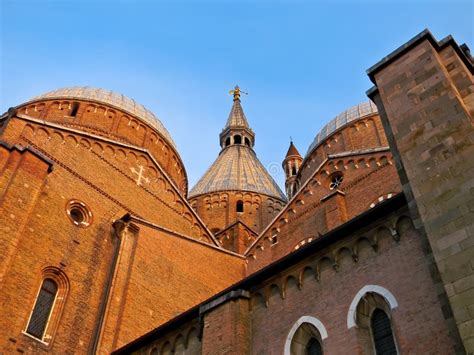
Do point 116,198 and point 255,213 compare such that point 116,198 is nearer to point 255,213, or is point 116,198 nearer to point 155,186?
point 155,186

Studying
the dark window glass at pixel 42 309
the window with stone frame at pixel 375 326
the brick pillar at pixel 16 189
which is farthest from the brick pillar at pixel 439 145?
the dark window glass at pixel 42 309

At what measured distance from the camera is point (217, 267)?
19.4 metres

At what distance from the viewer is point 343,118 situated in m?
28.7

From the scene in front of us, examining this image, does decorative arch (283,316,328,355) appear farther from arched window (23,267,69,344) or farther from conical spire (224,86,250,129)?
conical spire (224,86,250,129)

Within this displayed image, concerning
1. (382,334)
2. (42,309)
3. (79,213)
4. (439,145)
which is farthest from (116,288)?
(439,145)

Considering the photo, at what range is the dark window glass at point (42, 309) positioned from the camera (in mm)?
13695

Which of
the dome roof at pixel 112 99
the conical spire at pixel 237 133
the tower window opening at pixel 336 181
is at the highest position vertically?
the conical spire at pixel 237 133

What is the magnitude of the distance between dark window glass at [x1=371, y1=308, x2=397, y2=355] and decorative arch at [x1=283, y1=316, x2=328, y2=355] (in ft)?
3.13

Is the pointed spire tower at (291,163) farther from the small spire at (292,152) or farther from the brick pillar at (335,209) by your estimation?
the brick pillar at (335,209)

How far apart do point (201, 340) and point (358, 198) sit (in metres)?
10.1

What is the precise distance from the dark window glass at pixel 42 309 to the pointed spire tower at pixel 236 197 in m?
14.7

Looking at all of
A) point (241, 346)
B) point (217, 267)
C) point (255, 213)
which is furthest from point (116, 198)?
point (255, 213)

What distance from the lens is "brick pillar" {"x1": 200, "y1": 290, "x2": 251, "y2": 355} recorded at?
10.8 meters

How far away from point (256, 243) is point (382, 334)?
42.0 ft
